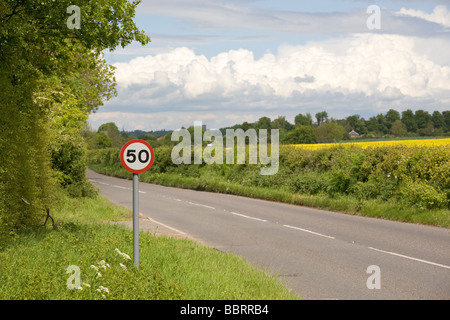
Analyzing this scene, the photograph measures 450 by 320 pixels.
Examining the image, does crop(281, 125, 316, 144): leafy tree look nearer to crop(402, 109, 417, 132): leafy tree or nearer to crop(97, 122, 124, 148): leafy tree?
crop(402, 109, 417, 132): leafy tree

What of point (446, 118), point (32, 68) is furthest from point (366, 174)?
point (446, 118)

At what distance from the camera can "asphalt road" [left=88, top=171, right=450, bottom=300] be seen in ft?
28.5

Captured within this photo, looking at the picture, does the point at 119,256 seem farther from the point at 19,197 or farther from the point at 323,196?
the point at 323,196

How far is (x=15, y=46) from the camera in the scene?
34.7 ft

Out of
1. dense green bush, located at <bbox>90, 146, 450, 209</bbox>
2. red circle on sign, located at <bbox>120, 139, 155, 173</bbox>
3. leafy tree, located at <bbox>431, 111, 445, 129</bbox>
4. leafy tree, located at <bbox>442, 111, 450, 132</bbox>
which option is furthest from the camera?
leafy tree, located at <bbox>442, 111, 450, 132</bbox>

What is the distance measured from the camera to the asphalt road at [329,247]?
8.68 m

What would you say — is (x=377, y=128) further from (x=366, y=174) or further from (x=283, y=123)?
(x=366, y=174)

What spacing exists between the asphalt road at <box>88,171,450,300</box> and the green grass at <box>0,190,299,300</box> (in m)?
0.90

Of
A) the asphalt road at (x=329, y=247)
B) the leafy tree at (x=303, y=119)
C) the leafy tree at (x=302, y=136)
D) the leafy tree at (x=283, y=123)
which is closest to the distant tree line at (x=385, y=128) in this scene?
the leafy tree at (x=302, y=136)

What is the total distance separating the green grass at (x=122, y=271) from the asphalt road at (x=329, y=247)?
904 mm

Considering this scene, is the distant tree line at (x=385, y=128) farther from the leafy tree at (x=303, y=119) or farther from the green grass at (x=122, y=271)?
the green grass at (x=122, y=271)

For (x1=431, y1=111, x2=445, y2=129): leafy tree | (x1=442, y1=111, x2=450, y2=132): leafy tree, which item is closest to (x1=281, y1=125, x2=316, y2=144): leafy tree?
(x1=431, y1=111, x2=445, y2=129): leafy tree

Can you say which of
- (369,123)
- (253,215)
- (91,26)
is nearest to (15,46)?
(91,26)
